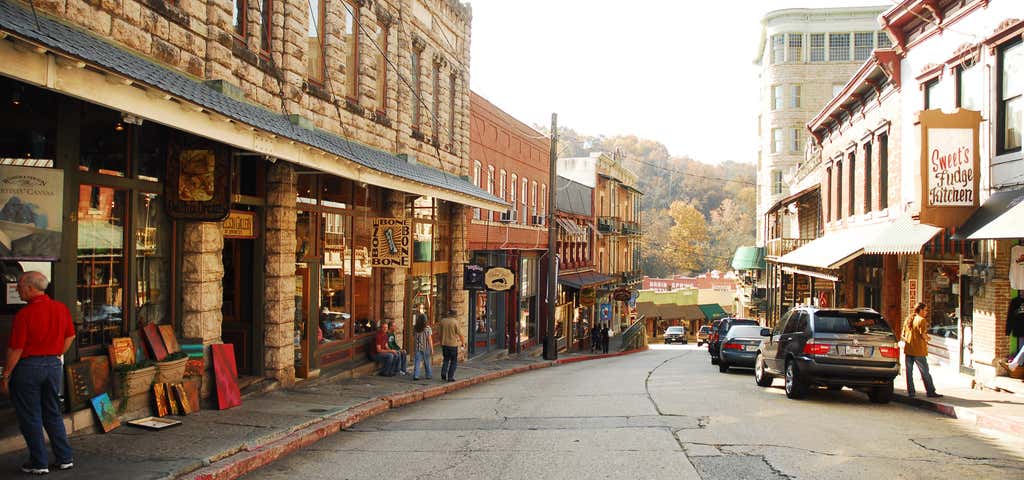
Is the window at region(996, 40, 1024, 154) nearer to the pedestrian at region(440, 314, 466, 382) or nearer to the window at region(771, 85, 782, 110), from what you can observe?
the pedestrian at region(440, 314, 466, 382)

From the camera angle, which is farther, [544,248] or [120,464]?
[544,248]

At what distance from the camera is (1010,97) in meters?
14.2

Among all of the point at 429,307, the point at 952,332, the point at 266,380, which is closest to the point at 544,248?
the point at 429,307

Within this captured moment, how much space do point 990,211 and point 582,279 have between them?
95.9 ft

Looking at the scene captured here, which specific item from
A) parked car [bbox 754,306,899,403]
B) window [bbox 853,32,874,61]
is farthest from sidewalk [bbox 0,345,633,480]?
window [bbox 853,32,874,61]

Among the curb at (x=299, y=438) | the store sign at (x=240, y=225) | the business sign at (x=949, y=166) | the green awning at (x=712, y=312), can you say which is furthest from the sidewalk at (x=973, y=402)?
the green awning at (x=712, y=312)

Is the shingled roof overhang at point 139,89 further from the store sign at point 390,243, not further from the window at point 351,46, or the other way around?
the window at point 351,46

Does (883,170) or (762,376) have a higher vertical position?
(883,170)

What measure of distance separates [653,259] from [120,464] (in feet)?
327

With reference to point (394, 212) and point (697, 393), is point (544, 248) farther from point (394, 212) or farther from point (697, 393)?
point (697, 393)

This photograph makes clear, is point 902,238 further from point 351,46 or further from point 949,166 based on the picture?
point 351,46

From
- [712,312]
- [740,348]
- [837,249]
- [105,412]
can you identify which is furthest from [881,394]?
[712,312]

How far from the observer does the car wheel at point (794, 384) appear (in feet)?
44.5

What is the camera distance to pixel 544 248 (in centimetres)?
3509
